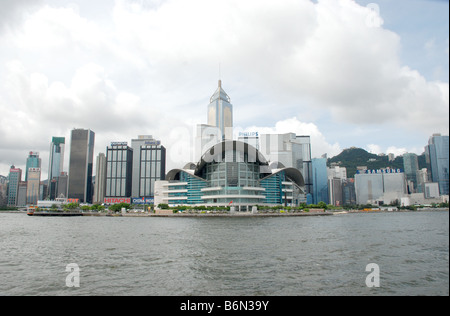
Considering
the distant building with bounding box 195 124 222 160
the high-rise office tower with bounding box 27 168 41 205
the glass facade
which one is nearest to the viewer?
the glass facade

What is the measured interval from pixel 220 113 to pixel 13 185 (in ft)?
388

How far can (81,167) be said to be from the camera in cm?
18012

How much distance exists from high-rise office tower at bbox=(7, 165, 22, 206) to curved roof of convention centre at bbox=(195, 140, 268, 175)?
128 m

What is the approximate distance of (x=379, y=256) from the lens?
15047 millimetres

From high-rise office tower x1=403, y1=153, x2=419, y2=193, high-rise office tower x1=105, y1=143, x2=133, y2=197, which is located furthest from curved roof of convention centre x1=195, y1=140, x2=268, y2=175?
high-rise office tower x1=105, y1=143, x2=133, y2=197

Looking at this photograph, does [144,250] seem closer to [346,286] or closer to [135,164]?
[346,286]

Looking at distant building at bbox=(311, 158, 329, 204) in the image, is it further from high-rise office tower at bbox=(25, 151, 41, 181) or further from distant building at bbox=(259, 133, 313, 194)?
high-rise office tower at bbox=(25, 151, 41, 181)

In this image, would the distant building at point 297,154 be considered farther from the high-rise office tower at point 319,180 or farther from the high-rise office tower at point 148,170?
the high-rise office tower at point 148,170

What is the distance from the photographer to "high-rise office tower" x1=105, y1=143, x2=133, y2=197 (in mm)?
166000

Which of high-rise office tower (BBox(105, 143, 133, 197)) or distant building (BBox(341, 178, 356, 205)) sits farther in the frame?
high-rise office tower (BBox(105, 143, 133, 197))

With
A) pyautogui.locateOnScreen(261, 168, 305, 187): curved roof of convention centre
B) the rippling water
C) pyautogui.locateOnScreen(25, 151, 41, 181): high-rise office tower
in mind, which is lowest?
→ the rippling water

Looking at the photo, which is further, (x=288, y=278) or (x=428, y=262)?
(x=428, y=262)
